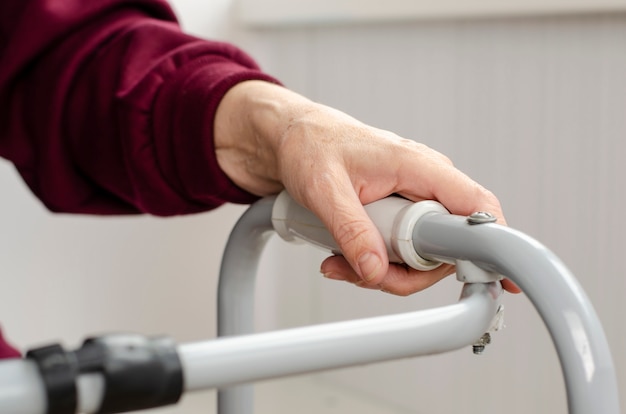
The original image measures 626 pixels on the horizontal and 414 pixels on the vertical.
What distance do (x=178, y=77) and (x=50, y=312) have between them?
3.29 ft

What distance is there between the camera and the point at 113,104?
74 cm

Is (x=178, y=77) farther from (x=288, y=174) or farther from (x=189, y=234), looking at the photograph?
(x=189, y=234)

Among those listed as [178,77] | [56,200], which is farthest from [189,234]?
[178,77]

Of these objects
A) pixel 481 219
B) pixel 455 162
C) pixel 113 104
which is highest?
pixel 481 219

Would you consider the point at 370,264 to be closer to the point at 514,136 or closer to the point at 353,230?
the point at 353,230

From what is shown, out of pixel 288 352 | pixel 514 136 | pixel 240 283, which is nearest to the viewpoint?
pixel 288 352

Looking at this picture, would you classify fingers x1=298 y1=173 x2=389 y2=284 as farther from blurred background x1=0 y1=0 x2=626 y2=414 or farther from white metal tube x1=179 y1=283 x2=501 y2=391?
blurred background x1=0 y1=0 x2=626 y2=414

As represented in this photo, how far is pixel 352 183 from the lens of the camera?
1.74 feet

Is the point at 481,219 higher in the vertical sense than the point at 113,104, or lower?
higher

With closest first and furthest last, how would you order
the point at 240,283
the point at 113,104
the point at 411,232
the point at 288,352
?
the point at 288,352
the point at 411,232
the point at 240,283
the point at 113,104

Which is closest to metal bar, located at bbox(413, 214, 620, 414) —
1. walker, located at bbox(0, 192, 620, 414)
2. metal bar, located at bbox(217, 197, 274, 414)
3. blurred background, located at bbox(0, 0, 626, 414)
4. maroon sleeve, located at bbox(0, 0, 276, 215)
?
walker, located at bbox(0, 192, 620, 414)

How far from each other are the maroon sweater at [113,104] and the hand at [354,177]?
0.07m

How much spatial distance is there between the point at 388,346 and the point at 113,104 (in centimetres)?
Result: 44

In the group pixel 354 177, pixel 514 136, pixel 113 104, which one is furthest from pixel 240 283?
pixel 514 136
